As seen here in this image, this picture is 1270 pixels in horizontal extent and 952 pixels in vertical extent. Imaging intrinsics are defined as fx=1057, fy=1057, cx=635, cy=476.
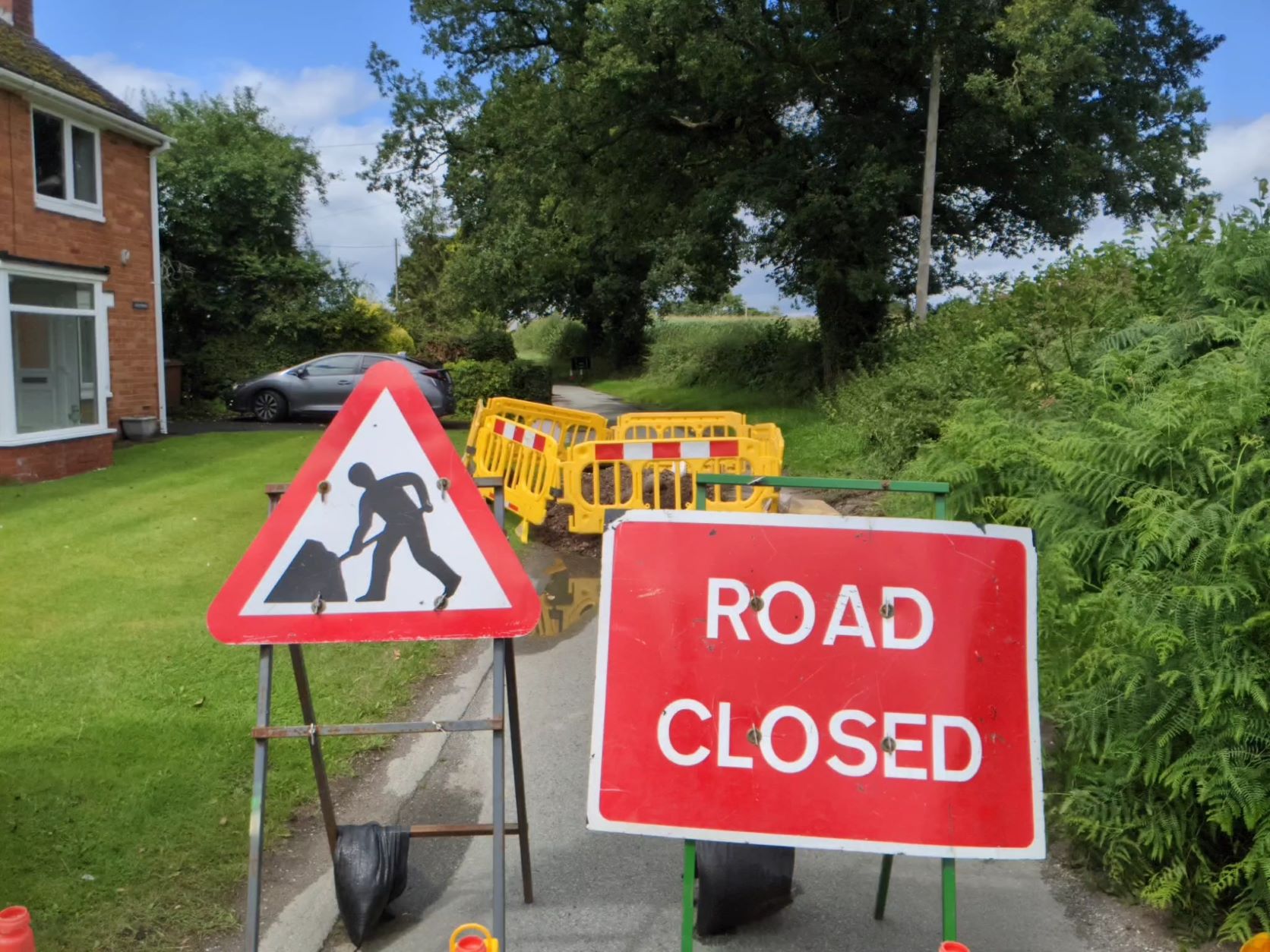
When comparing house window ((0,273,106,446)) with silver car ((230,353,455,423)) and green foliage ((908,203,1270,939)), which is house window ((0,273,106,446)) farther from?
green foliage ((908,203,1270,939))

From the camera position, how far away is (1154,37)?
19.7 m

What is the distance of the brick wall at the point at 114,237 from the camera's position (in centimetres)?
1438

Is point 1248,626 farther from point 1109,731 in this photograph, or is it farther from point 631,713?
point 631,713

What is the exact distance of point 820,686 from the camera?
2.74 meters

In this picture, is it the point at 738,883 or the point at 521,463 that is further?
the point at 521,463

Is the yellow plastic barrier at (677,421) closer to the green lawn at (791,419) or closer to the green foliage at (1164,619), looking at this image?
the green lawn at (791,419)

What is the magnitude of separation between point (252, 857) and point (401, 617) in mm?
727

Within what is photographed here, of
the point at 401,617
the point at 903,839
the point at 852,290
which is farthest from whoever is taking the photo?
the point at 852,290

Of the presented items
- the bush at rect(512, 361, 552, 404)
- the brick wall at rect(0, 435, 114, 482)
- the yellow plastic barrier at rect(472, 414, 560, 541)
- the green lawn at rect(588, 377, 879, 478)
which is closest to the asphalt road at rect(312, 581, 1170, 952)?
the yellow plastic barrier at rect(472, 414, 560, 541)

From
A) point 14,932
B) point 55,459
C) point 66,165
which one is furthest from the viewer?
point 66,165

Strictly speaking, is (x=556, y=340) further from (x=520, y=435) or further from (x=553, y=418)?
(x=520, y=435)

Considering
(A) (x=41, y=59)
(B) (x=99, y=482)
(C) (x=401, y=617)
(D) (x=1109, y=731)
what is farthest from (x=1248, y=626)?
(A) (x=41, y=59)

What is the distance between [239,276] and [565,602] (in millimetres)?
19670

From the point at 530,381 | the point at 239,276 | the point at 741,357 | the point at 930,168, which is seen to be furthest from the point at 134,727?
the point at 741,357
